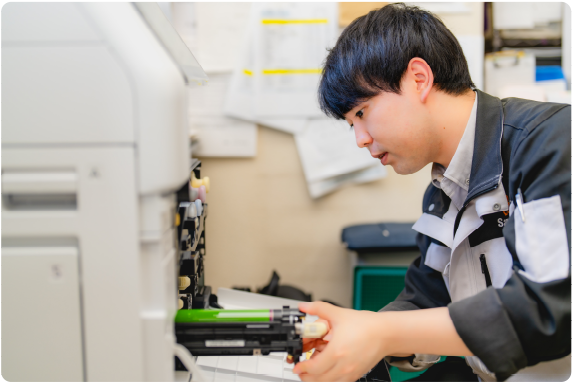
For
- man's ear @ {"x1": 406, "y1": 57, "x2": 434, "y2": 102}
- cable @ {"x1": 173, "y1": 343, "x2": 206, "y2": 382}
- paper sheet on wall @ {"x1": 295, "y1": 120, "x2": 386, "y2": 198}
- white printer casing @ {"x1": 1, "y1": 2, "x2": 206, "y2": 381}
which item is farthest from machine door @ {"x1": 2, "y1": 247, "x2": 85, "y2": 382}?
paper sheet on wall @ {"x1": 295, "y1": 120, "x2": 386, "y2": 198}

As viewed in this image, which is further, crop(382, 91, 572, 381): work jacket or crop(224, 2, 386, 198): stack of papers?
crop(224, 2, 386, 198): stack of papers

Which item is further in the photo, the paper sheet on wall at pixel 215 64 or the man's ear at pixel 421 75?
the paper sheet on wall at pixel 215 64

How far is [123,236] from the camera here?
17.6 inches

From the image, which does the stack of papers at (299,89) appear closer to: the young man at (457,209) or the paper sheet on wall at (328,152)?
the paper sheet on wall at (328,152)

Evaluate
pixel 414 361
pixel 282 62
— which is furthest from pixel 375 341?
pixel 282 62

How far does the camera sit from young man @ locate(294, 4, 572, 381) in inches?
20.1

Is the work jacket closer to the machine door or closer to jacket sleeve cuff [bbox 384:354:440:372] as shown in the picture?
jacket sleeve cuff [bbox 384:354:440:372]

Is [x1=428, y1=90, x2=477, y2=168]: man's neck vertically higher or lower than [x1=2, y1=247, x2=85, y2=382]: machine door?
higher

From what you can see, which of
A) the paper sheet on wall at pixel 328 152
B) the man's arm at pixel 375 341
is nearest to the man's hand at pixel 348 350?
the man's arm at pixel 375 341

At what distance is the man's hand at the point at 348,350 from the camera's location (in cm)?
52

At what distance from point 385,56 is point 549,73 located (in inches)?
42.3

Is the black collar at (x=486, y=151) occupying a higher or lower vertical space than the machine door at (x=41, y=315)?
higher

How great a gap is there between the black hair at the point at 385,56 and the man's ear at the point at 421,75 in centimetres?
1

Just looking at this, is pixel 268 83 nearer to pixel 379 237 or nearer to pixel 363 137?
pixel 379 237
